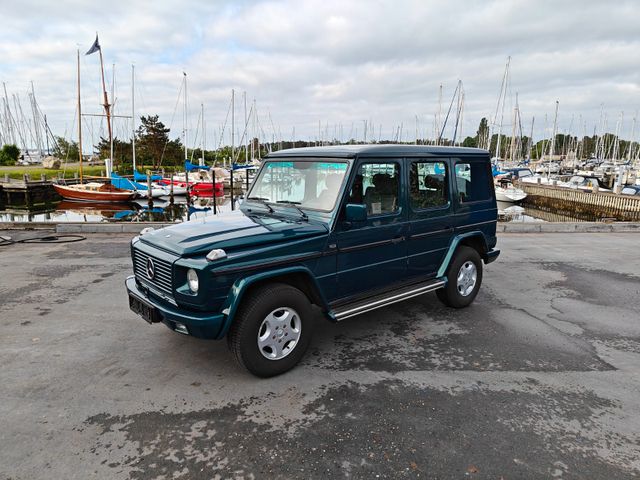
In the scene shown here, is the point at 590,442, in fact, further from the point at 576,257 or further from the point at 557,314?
the point at 576,257

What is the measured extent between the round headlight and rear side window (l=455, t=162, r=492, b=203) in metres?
3.65

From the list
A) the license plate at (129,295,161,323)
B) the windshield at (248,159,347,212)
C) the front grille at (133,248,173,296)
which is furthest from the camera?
the windshield at (248,159,347,212)

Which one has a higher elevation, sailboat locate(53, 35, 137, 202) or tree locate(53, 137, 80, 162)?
tree locate(53, 137, 80, 162)

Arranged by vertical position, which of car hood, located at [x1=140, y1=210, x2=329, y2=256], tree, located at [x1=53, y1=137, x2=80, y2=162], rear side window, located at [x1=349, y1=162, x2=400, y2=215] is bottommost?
car hood, located at [x1=140, y1=210, x2=329, y2=256]

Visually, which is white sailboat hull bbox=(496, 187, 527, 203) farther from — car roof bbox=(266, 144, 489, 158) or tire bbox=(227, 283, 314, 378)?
tire bbox=(227, 283, 314, 378)

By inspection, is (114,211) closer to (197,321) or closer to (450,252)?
(450,252)

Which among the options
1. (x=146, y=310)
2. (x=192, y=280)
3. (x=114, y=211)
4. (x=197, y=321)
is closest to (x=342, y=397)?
(x=197, y=321)

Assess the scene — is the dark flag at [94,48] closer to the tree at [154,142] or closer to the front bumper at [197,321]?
the tree at [154,142]

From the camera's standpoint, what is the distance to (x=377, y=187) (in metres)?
4.57

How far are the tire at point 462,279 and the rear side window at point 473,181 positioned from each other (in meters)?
0.72

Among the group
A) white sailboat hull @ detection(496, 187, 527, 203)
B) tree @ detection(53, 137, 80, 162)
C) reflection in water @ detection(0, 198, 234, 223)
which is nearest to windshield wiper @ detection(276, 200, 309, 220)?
reflection in water @ detection(0, 198, 234, 223)

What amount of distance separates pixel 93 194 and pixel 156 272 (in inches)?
1124

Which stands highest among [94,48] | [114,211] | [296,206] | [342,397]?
[94,48]

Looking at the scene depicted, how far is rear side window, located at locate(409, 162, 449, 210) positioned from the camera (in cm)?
492
